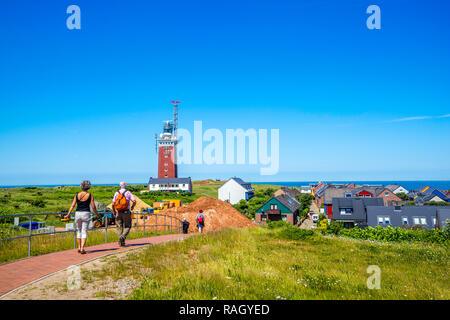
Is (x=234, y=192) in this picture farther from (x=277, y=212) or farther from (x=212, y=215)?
(x=212, y=215)

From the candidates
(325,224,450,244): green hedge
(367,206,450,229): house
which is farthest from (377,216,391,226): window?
(325,224,450,244): green hedge

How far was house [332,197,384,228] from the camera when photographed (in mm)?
46438

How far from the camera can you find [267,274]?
7121 millimetres

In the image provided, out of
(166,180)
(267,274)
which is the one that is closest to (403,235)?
(267,274)

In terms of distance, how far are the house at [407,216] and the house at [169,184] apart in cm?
6877

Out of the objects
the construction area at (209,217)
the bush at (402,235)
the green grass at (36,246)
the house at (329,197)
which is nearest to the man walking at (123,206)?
the green grass at (36,246)

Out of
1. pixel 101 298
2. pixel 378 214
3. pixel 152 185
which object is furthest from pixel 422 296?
Answer: pixel 152 185

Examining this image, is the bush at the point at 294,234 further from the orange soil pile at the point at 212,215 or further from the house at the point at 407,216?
the house at the point at 407,216

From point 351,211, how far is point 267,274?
151ft

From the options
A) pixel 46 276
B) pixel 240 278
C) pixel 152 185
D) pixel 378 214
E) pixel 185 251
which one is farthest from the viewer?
pixel 152 185

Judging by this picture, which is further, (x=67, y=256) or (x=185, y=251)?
(x=185, y=251)

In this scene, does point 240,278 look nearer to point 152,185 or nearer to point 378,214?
point 378,214
